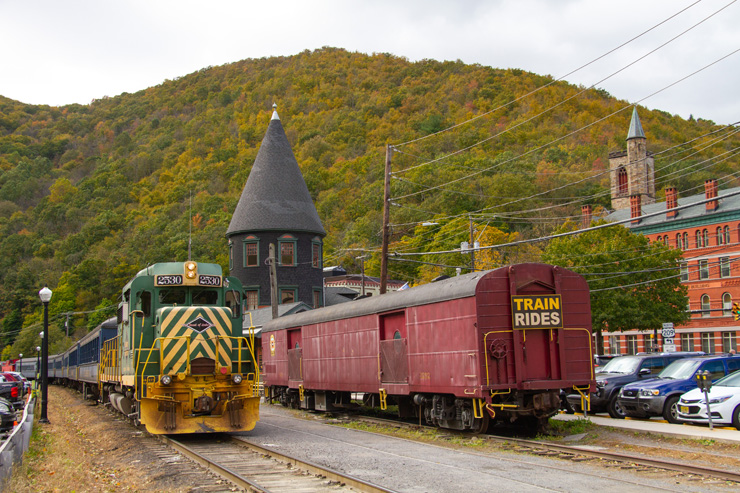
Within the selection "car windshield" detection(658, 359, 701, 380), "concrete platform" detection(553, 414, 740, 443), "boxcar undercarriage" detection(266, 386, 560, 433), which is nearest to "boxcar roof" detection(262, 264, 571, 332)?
"boxcar undercarriage" detection(266, 386, 560, 433)

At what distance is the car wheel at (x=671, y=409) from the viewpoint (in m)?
17.6

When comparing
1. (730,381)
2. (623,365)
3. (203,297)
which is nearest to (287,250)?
(623,365)

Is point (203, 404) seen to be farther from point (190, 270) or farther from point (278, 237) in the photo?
point (278, 237)

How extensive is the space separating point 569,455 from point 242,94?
535 ft

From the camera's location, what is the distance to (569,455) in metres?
12.3

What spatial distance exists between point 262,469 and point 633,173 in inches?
4053

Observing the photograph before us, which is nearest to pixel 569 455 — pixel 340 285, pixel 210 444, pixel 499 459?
pixel 499 459

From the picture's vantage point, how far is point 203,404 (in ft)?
48.3

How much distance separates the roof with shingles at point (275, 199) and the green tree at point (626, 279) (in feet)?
58.8

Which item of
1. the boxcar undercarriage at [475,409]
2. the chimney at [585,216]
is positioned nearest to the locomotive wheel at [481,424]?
the boxcar undercarriage at [475,409]

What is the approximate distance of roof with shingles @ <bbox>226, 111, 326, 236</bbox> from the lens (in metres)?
50.5

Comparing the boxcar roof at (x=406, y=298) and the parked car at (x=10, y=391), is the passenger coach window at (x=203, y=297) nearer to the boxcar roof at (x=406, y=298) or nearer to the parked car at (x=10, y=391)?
the boxcar roof at (x=406, y=298)

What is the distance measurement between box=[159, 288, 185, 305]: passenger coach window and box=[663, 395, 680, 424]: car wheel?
12.3 m

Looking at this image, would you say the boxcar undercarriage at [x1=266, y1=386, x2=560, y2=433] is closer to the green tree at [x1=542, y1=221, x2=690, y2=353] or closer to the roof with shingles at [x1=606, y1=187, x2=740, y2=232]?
the green tree at [x1=542, y1=221, x2=690, y2=353]
